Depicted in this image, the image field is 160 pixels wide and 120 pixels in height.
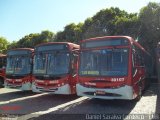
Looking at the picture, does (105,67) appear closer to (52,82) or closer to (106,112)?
(106,112)

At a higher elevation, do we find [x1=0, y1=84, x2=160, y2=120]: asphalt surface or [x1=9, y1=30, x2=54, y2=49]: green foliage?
[x1=9, y1=30, x2=54, y2=49]: green foliage

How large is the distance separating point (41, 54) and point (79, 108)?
423 cm

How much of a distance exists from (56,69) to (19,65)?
3.47 metres

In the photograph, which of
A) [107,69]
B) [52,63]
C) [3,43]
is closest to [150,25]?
[52,63]

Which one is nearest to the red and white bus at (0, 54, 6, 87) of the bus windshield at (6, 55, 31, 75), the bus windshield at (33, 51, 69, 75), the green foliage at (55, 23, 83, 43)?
the bus windshield at (6, 55, 31, 75)

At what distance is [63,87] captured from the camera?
13.6 m

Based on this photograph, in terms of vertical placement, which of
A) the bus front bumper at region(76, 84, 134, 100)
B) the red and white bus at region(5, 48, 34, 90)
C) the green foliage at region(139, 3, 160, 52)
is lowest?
the bus front bumper at region(76, 84, 134, 100)

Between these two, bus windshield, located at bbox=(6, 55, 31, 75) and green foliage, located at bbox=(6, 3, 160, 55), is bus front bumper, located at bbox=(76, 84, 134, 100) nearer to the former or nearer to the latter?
bus windshield, located at bbox=(6, 55, 31, 75)

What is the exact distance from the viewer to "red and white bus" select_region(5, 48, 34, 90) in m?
15.9

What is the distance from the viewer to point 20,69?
16.4 meters

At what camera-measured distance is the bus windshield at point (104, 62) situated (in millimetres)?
11477

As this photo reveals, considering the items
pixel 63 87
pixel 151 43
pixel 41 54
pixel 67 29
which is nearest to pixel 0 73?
pixel 41 54

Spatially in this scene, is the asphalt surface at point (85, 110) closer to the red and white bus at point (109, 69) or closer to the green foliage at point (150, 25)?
the red and white bus at point (109, 69)

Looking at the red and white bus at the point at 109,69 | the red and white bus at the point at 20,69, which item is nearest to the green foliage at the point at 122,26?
the red and white bus at the point at 20,69
